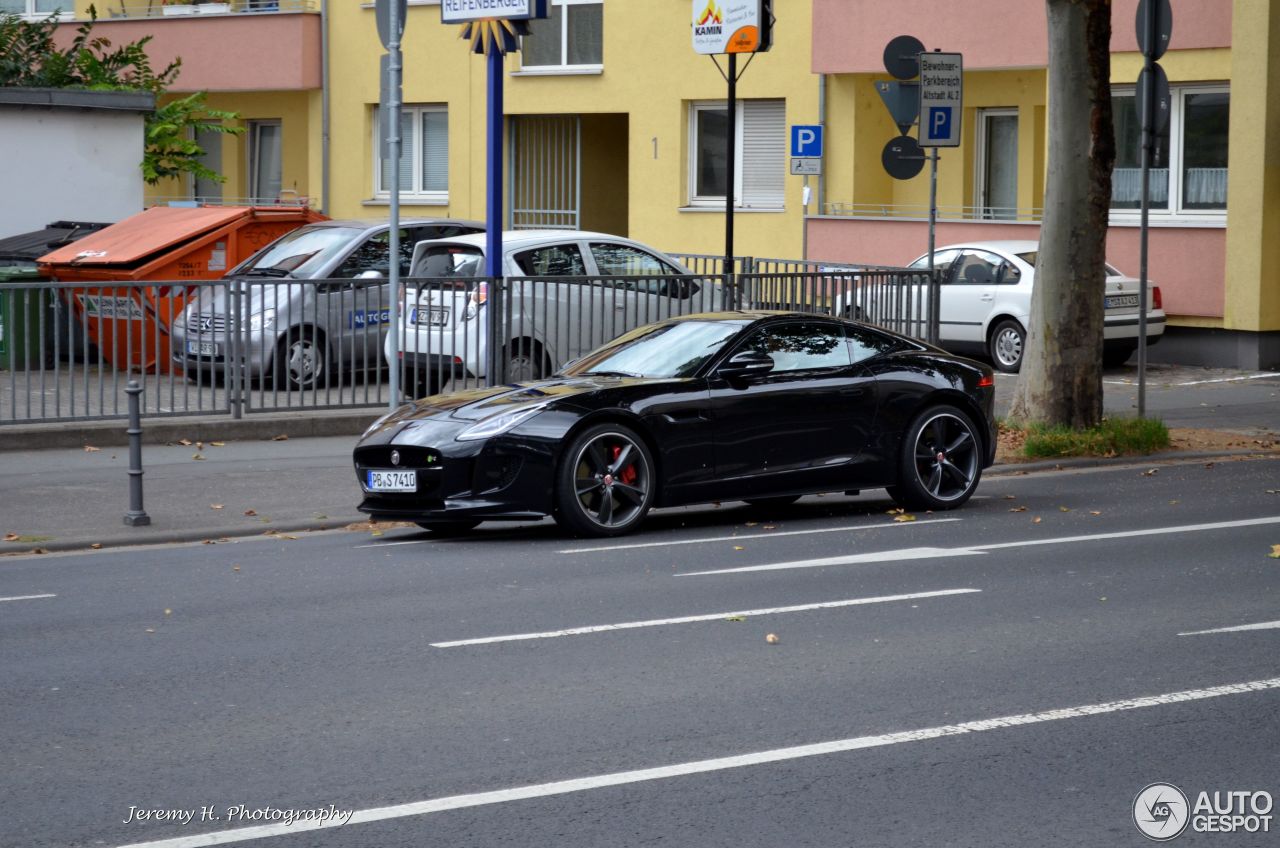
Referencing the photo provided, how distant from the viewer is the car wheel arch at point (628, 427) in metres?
11.5

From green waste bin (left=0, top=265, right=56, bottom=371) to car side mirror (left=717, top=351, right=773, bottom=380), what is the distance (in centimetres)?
669

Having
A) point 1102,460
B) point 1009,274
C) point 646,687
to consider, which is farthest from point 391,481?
point 1009,274

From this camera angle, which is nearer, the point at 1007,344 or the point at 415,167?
the point at 1007,344

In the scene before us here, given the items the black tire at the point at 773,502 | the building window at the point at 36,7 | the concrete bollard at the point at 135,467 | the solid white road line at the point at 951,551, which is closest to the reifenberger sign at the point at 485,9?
the black tire at the point at 773,502

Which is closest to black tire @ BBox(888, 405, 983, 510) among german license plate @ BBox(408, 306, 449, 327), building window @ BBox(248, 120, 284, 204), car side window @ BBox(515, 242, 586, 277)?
german license plate @ BBox(408, 306, 449, 327)

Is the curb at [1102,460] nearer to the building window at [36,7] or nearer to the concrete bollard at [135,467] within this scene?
the concrete bollard at [135,467]

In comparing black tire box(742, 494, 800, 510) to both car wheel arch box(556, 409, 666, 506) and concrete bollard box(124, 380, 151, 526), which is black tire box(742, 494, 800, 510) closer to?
car wheel arch box(556, 409, 666, 506)

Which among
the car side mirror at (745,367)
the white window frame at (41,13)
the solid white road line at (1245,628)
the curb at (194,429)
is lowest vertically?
the solid white road line at (1245,628)

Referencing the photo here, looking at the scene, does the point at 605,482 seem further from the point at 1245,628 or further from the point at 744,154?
the point at 744,154

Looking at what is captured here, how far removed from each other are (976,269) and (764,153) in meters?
6.74

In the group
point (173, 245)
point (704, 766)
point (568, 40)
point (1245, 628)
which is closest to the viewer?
point (704, 766)

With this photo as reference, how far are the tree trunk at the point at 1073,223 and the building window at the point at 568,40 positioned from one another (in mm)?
16452

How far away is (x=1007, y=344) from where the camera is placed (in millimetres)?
24094

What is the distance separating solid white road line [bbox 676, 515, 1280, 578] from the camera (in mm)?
10492
